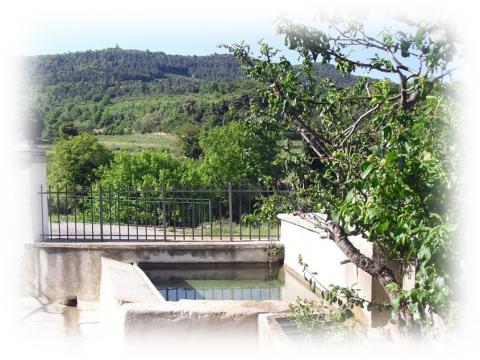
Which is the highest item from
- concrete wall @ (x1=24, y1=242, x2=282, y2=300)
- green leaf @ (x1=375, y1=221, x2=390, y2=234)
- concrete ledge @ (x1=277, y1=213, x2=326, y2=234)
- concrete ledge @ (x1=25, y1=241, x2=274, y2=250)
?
green leaf @ (x1=375, y1=221, x2=390, y2=234)


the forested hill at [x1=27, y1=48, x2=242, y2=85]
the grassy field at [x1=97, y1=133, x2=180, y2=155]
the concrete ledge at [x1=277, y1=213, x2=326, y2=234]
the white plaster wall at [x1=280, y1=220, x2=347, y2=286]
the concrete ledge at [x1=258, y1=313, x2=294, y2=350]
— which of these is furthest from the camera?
the forested hill at [x1=27, y1=48, x2=242, y2=85]

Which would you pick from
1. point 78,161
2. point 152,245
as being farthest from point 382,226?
point 78,161

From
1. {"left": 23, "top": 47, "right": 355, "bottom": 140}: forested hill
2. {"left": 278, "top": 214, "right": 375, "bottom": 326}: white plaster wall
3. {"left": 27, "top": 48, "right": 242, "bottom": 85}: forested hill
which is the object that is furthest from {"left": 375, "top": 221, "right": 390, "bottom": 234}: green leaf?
{"left": 27, "top": 48, "right": 242, "bottom": 85}: forested hill

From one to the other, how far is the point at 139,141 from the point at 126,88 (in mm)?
18994

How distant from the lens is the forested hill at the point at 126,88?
62344 millimetres

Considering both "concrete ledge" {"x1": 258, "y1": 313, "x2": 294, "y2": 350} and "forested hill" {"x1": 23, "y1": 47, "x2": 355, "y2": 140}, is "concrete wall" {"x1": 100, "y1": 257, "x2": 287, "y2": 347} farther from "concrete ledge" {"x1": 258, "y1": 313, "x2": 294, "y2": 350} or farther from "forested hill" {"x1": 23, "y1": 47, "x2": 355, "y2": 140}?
"forested hill" {"x1": 23, "y1": 47, "x2": 355, "y2": 140}

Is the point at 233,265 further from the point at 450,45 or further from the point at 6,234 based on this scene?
the point at 450,45

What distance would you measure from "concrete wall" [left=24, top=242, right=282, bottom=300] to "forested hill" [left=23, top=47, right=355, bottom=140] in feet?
148

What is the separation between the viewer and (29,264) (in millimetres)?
10289

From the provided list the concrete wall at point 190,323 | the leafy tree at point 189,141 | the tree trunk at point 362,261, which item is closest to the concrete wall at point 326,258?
the tree trunk at point 362,261

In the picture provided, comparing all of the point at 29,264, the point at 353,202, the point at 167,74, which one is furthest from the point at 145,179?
the point at 167,74

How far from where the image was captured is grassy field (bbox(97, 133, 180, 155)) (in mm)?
54344

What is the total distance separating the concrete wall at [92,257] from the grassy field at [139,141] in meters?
39.9

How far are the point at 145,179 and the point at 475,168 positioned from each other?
2107 centimetres
